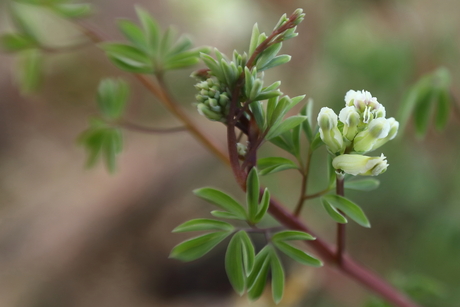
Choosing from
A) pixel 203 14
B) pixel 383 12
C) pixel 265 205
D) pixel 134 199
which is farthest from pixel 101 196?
pixel 383 12

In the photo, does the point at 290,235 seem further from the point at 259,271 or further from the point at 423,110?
the point at 423,110

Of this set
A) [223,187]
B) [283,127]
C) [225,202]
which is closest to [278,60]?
[283,127]

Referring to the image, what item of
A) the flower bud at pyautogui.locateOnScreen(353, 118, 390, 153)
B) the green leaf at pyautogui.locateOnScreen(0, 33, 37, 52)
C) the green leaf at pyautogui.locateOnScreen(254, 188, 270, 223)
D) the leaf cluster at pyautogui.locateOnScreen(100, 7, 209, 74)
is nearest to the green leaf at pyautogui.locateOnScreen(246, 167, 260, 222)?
the green leaf at pyautogui.locateOnScreen(254, 188, 270, 223)

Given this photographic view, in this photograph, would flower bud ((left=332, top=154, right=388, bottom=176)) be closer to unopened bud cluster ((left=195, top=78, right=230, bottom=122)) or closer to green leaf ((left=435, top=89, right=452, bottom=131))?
unopened bud cluster ((left=195, top=78, right=230, bottom=122))

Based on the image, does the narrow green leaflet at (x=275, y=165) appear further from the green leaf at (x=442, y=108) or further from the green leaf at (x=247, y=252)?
the green leaf at (x=442, y=108)

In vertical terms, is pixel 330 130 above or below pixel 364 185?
above

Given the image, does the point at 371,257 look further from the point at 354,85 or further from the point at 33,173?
the point at 33,173
